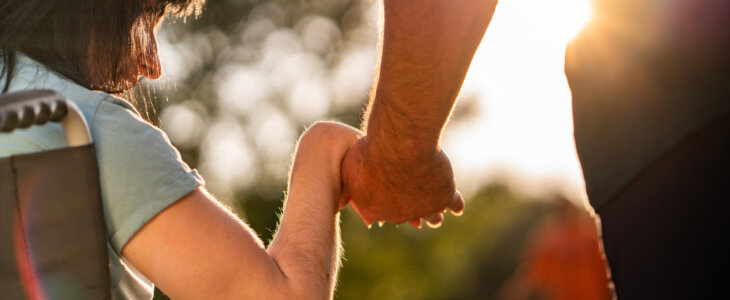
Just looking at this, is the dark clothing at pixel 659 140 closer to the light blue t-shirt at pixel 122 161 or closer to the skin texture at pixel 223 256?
the skin texture at pixel 223 256

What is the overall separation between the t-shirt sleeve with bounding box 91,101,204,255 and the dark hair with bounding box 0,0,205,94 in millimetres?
293

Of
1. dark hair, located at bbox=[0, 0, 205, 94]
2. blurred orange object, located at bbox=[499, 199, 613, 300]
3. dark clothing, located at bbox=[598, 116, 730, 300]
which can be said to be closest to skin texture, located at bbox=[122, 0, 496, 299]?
dark hair, located at bbox=[0, 0, 205, 94]

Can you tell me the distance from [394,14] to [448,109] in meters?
0.35

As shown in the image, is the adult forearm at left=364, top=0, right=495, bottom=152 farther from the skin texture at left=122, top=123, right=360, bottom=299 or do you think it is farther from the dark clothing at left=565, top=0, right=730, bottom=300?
the skin texture at left=122, top=123, right=360, bottom=299

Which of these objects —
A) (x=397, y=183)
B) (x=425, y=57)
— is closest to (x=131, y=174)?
(x=425, y=57)

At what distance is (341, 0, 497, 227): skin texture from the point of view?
7.66ft

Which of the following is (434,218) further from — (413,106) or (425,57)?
(425,57)

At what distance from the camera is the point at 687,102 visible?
6.41 feet

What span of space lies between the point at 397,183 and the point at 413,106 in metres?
0.45

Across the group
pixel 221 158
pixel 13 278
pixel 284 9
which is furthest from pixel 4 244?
pixel 284 9

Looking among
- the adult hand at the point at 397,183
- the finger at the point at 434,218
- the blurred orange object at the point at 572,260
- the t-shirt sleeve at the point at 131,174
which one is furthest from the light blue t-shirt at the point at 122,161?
the blurred orange object at the point at 572,260

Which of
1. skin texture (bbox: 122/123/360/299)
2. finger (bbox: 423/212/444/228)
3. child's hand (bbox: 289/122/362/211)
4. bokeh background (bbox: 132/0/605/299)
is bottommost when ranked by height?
bokeh background (bbox: 132/0/605/299)

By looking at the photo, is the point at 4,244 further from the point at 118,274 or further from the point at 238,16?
the point at 238,16

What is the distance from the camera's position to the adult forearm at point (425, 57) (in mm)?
2322
